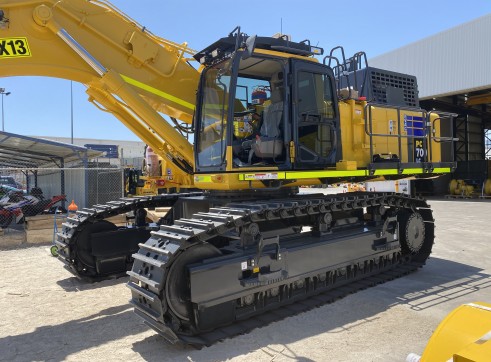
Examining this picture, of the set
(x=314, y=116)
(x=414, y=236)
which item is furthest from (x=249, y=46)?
(x=414, y=236)

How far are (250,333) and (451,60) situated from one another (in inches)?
891

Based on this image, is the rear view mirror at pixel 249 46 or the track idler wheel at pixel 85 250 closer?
the rear view mirror at pixel 249 46

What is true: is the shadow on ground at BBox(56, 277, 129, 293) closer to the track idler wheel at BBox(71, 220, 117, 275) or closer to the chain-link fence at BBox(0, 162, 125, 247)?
the track idler wheel at BBox(71, 220, 117, 275)

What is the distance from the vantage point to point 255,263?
4875mm

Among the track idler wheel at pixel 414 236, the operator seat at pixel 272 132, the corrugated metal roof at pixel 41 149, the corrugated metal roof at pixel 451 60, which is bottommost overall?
the track idler wheel at pixel 414 236

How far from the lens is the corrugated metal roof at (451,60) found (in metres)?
20.6

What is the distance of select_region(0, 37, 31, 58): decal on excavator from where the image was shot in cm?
489

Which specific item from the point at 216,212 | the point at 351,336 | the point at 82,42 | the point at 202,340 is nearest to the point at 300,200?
the point at 216,212

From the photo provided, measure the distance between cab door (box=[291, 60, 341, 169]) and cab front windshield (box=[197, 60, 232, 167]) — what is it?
974 millimetres

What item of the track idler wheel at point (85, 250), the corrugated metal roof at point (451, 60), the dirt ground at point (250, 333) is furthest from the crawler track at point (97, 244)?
the corrugated metal roof at point (451, 60)

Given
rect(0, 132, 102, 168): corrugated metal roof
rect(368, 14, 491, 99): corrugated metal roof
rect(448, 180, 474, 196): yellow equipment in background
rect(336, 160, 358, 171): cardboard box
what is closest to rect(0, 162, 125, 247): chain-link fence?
rect(0, 132, 102, 168): corrugated metal roof

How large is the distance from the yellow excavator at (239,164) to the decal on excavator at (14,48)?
0.05 feet

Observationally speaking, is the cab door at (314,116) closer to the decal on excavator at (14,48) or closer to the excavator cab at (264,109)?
the excavator cab at (264,109)

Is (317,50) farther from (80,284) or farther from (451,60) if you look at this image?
(451,60)
